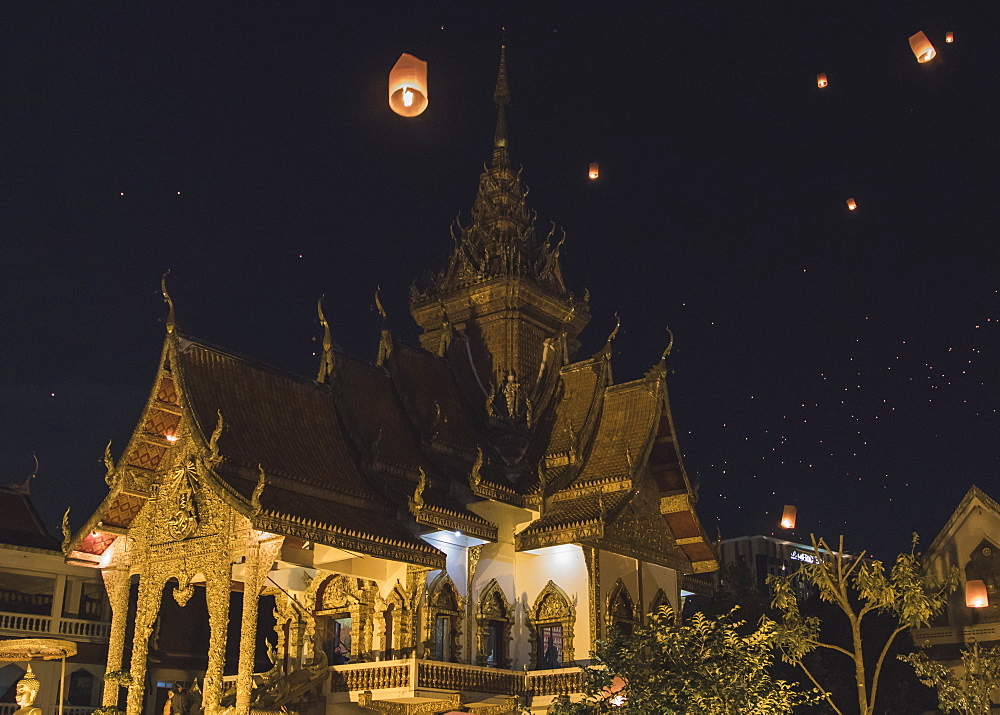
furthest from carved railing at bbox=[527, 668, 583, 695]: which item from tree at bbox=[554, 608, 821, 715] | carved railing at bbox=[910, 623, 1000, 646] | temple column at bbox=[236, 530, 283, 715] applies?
carved railing at bbox=[910, 623, 1000, 646]

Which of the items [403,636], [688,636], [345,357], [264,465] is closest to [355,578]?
[403,636]

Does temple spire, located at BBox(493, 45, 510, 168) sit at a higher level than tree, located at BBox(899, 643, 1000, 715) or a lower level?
higher

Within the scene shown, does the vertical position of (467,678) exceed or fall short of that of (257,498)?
it falls short

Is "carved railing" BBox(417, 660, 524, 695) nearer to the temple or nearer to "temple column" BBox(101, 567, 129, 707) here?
the temple

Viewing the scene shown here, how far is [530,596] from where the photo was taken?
829 inches

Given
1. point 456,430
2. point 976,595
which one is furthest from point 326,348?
point 976,595

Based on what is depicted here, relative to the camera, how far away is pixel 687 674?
47.7ft

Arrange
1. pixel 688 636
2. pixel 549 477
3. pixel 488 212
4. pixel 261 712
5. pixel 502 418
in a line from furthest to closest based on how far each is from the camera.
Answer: pixel 488 212 < pixel 502 418 < pixel 549 477 < pixel 261 712 < pixel 688 636

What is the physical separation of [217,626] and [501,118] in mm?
15171

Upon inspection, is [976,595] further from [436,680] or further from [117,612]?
[117,612]

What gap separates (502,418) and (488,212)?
5664 millimetres

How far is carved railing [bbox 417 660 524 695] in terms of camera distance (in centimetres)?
1823

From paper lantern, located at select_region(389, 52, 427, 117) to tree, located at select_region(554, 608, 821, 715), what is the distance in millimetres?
8238

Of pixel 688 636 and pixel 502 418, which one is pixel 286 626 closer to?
pixel 502 418
